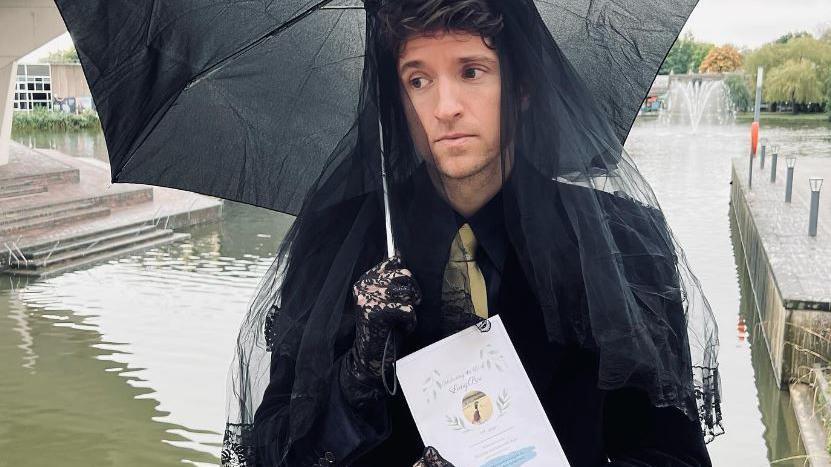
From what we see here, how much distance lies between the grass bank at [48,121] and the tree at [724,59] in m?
51.3

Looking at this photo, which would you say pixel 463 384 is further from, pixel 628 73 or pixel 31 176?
pixel 31 176

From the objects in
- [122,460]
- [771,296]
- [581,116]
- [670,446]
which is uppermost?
[581,116]

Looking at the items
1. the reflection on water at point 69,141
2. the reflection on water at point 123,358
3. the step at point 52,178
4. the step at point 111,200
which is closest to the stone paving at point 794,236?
the reflection on water at point 123,358

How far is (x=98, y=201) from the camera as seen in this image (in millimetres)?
13258

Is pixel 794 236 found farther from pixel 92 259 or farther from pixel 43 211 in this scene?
pixel 43 211

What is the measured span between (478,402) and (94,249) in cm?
1034

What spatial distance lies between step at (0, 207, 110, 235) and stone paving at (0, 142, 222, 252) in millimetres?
94

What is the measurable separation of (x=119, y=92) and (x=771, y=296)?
6.16m

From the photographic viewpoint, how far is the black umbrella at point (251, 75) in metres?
1.73

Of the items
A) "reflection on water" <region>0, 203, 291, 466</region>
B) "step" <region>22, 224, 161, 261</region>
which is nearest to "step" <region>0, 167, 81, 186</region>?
"step" <region>22, 224, 161, 261</region>

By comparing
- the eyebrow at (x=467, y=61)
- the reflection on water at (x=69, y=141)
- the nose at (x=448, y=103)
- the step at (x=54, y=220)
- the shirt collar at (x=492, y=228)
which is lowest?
the step at (x=54, y=220)

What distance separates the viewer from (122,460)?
18.1 ft

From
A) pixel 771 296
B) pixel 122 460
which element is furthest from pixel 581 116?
pixel 771 296

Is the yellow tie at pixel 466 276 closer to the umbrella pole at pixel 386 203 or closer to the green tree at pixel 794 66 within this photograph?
the umbrella pole at pixel 386 203
